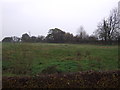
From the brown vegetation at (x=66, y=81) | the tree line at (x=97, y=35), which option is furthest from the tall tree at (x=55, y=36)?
the brown vegetation at (x=66, y=81)

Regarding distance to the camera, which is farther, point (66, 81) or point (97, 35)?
point (97, 35)

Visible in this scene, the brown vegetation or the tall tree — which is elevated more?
the tall tree

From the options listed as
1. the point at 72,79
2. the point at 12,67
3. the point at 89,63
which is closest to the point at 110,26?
the point at 89,63

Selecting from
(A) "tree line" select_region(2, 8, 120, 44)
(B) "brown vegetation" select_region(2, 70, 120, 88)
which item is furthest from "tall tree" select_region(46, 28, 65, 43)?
(B) "brown vegetation" select_region(2, 70, 120, 88)

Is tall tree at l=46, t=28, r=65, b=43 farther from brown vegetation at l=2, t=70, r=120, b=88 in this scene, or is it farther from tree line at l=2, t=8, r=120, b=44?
brown vegetation at l=2, t=70, r=120, b=88

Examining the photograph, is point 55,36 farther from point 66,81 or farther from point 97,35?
point 66,81

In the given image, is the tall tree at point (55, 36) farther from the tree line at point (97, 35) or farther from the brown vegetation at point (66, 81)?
the brown vegetation at point (66, 81)

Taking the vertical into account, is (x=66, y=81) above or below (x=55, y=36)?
below

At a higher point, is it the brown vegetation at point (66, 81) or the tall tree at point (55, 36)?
the tall tree at point (55, 36)

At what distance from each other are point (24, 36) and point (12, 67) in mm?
8174

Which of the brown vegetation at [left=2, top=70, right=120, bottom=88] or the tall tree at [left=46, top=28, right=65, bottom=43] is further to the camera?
the tall tree at [left=46, top=28, right=65, bottom=43]

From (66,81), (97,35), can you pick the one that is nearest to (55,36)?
(97,35)

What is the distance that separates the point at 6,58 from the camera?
13891 millimetres

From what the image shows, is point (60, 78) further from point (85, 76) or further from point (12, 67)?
point (12, 67)
